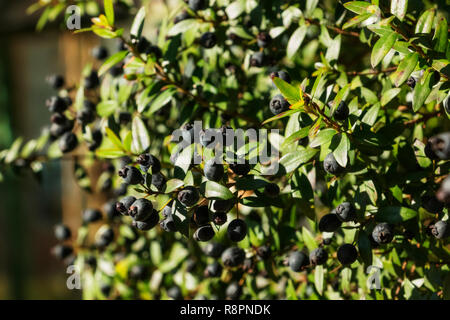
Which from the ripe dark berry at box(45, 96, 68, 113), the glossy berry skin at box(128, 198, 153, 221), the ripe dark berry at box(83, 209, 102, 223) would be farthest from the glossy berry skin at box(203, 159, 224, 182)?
the ripe dark berry at box(83, 209, 102, 223)

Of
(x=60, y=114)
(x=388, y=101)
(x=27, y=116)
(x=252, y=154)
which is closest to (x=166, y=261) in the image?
(x=60, y=114)

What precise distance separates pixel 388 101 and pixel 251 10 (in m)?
0.36

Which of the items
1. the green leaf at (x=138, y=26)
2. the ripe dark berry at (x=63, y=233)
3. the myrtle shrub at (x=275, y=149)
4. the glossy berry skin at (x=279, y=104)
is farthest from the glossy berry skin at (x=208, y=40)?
the ripe dark berry at (x=63, y=233)

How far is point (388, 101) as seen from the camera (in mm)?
866

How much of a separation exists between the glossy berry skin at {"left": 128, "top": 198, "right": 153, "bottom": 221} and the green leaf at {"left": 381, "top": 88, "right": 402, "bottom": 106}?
1.55 ft

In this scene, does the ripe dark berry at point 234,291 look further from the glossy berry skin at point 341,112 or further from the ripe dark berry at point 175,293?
the glossy berry skin at point 341,112

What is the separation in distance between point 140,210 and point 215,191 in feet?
0.39

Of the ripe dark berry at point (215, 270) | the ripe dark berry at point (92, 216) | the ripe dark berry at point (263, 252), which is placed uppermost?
the ripe dark berry at point (263, 252)

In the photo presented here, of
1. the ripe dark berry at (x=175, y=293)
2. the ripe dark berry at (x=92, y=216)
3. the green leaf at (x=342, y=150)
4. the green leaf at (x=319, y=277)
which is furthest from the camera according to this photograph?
the ripe dark berry at (x=92, y=216)

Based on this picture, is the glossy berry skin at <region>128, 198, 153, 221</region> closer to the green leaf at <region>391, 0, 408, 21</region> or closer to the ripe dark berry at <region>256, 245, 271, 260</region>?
the ripe dark berry at <region>256, 245, 271, 260</region>

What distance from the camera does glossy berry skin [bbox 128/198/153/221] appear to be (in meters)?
0.72

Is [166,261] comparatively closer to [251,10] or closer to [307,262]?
[307,262]

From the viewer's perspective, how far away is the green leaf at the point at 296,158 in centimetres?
80

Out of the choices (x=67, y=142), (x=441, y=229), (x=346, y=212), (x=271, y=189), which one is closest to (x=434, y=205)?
(x=441, y=229)
